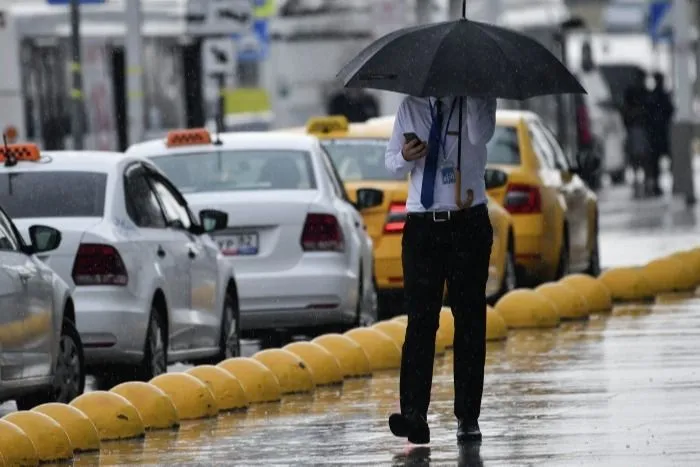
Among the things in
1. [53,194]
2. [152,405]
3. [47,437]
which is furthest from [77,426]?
[53,194]

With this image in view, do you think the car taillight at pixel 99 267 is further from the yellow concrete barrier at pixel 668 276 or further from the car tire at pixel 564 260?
the car tire at pixel 564 260

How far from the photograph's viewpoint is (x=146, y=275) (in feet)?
45.6

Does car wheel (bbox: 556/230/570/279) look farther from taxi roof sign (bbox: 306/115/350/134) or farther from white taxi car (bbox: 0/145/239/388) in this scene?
white taxi car (bbox: 0/145/239/388)

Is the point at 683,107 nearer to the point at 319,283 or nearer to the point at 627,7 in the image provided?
the point at 319,283

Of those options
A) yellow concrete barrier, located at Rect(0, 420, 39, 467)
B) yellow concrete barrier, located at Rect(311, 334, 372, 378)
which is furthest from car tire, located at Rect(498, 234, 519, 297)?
yellow concrete barrier, located at Rect(0, 420, 39, 467)

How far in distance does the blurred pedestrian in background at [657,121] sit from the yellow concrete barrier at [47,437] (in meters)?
A: 35.5

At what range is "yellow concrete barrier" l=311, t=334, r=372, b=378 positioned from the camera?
14.1 meters

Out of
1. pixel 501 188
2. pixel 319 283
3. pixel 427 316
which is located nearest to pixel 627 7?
pixel 501 188

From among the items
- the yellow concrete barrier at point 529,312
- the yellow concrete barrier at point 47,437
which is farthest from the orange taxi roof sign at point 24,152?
the yellow concrete barrier at point 529,312

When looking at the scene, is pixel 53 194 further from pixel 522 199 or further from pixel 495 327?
pixel 522 199

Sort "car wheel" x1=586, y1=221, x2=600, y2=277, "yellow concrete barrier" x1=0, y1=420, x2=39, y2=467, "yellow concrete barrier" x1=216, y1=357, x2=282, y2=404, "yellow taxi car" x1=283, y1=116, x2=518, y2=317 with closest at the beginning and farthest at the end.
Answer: "yellow concrete barrier" x1=0, y1=420, x2=39, y2=467 → "yellow concrete barrier" x1=216, y1=357, x2=282, y2=404 → "yellow taxi car" x1=283, y1=116, x2=518, y2=317 → "car wheel" x1=586, y1=221, x2=600, y2=277

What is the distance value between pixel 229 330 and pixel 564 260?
6680 millimetres

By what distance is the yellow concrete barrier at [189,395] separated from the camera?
39.9 feet

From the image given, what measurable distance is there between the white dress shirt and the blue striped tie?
18 millimetres
